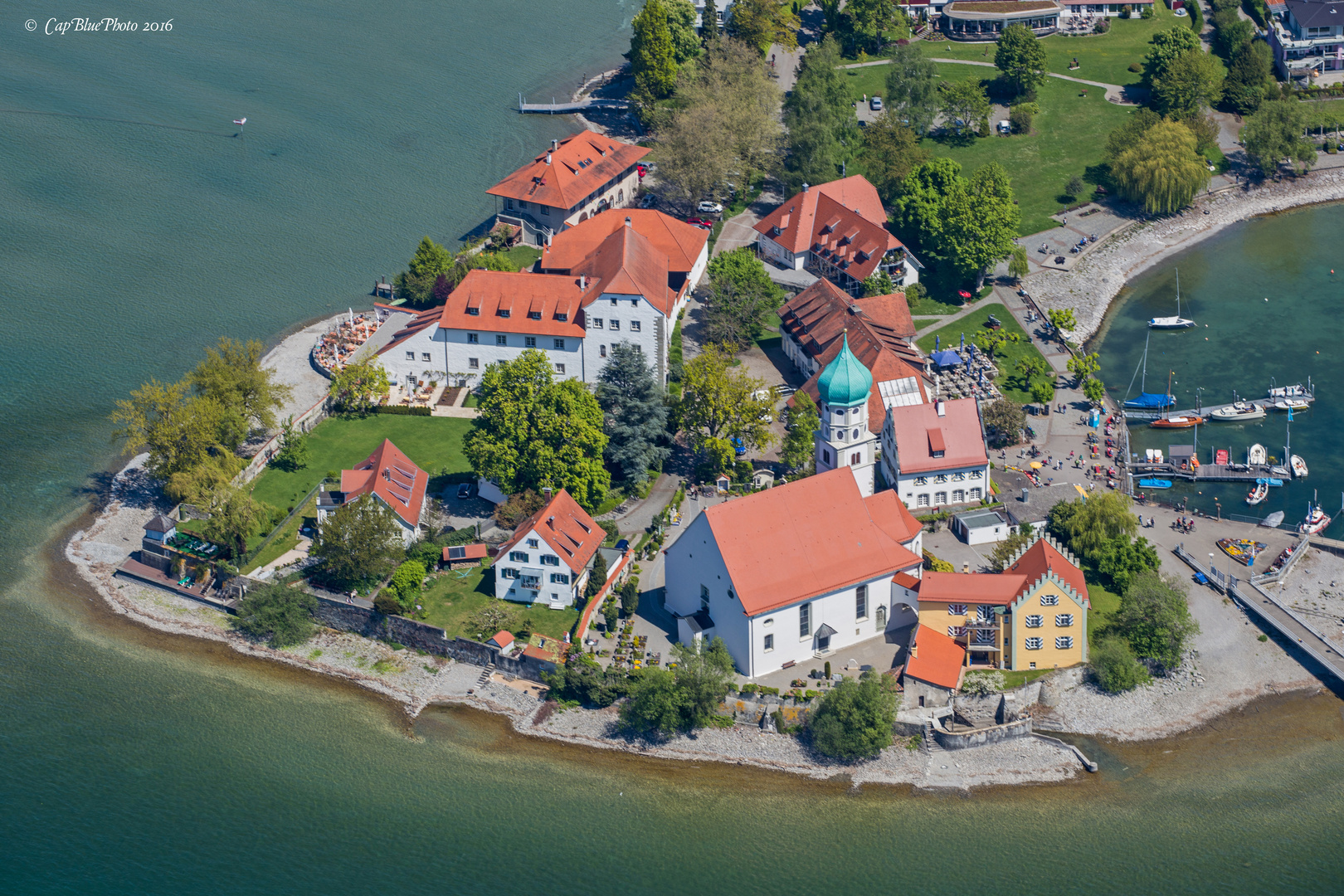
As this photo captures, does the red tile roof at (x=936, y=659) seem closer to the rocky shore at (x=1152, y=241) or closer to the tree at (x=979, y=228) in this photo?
the rocky shore at (x=1152, y=241)

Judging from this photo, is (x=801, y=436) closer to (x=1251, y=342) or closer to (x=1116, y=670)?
(x=1116, y=670)

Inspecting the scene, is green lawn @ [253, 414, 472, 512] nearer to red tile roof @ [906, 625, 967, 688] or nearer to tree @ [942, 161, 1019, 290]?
red tile roof @ [906, 625, 967, 688]

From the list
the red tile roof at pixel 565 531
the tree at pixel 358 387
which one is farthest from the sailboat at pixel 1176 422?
the tree at pixel 358 387

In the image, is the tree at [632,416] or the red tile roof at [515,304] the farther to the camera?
the red tile roof at [515,304]

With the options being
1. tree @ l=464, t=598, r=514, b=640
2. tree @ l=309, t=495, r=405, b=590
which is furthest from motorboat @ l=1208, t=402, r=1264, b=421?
tree @ l=309, t=495, r=405, b=590

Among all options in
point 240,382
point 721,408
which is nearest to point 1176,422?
point 721,408

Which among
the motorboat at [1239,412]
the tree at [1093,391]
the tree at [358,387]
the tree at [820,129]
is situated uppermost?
the tree at [820,129]
